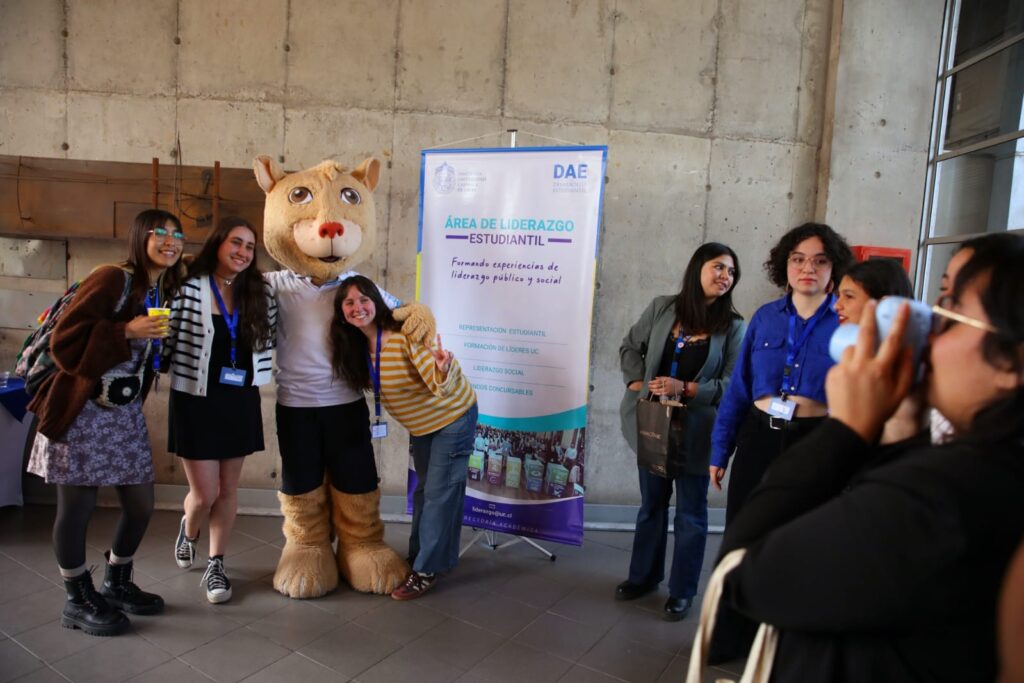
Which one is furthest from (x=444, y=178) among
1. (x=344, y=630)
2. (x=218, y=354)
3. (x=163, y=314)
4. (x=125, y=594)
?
(x=125, y=594)

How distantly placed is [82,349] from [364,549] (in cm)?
141

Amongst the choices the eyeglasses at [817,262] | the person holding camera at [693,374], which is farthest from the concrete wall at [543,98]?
the eyeglasses at [817,262]

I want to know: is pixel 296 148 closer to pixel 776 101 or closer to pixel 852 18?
pixel 776 101

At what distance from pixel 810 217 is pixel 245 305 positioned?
3.19 metres

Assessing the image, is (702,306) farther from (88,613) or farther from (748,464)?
(88,613)

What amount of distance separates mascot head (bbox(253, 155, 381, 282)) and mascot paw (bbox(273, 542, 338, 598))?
4.01ft

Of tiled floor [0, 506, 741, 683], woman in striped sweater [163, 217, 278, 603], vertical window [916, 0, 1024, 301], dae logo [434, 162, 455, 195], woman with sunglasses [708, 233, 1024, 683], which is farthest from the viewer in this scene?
vertical window [916, 0, 1024, 301]

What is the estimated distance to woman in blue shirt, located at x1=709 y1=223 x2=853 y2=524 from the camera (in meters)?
2.06

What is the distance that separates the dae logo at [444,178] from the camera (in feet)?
10.2

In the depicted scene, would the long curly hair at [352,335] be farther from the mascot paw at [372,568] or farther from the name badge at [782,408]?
the name badge at [782,408]

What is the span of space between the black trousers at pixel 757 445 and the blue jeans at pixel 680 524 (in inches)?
14.2

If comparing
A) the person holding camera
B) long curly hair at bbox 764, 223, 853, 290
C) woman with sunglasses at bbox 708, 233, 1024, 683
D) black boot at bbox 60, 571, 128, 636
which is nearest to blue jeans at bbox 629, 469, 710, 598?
the person holding camera

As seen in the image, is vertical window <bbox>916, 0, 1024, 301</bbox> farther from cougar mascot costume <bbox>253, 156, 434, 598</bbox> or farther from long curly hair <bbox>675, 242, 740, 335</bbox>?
cougar mascot costume <bbox>253, 156, 434, 598</bbox>

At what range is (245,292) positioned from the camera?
2479mm
